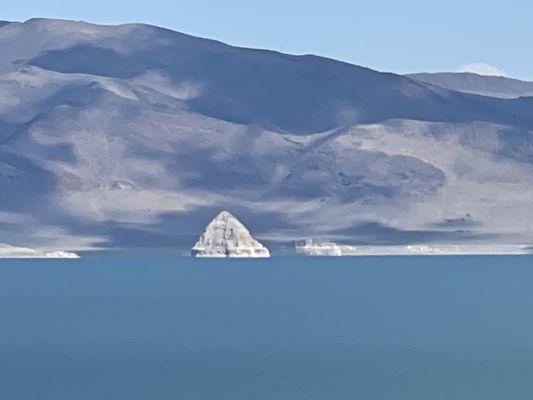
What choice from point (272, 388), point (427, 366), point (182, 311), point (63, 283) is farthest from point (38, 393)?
point (63, 283)

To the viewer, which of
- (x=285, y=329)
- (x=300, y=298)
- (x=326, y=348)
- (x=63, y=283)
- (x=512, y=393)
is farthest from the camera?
(x=63, y=283)

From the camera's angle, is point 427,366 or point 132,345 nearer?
point 427,366

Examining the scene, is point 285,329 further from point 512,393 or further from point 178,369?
point 512,393

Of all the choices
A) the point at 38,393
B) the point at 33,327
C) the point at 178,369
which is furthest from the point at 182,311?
the point at 38,393

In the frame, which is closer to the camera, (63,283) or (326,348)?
(326,348)

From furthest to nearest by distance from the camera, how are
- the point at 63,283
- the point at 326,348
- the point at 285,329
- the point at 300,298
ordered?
the point at 63,283 < the point at 300,298 < the point at 285,329 < the point at 326,348

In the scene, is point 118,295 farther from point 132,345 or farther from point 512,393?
point 512,393
